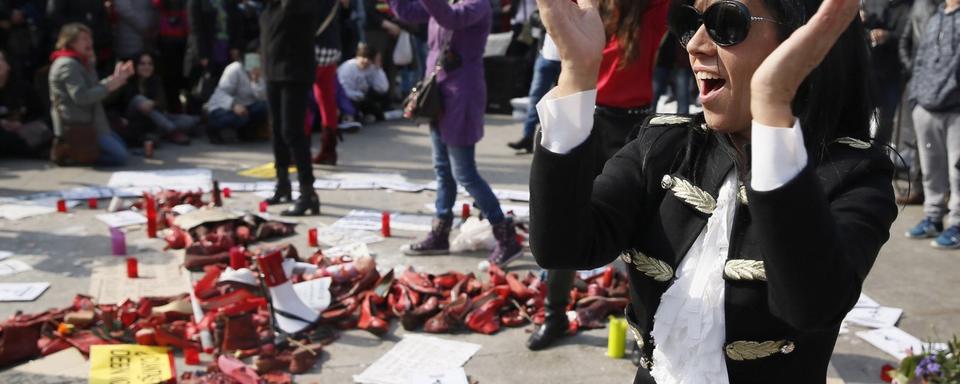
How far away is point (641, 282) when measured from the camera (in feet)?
6.46

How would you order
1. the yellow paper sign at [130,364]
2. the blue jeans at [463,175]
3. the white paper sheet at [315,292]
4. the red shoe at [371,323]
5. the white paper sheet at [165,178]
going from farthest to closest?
1. the white paper sheet at [165,178]
2. the blue jeans at [463,175]
3. the white paper sheet at [315,292]
4. the red shoe at [371,323]
5. the yellow paper sign at [130,364]

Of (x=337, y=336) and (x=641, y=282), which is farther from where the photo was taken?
(x=337, y=336)

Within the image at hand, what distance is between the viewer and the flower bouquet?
3.88 m

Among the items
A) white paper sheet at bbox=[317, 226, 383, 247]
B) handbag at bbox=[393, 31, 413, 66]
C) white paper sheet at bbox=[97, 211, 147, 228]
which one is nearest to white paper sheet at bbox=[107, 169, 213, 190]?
white paper sheet at bbox=[97, 211, 147, 228]

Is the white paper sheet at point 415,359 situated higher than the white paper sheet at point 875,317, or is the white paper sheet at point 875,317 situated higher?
the white paper sheet at point 875,317

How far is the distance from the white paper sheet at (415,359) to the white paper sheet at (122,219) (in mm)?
3240

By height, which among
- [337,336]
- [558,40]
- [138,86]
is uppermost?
[558,40]

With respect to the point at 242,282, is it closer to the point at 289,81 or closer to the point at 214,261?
the point at 214,261

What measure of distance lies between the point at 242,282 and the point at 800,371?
376cm

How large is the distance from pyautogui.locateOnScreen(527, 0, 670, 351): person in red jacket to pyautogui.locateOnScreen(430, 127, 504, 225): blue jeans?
1.22 metres

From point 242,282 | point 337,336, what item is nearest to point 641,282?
point 337,336

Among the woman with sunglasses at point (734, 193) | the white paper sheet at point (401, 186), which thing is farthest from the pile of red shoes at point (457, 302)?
the woman with sunglasses at point (734, 193)

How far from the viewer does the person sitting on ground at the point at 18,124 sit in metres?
9.37

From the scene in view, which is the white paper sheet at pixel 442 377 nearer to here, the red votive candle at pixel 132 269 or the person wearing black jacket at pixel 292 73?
the red votive candle at pixel 132 269
